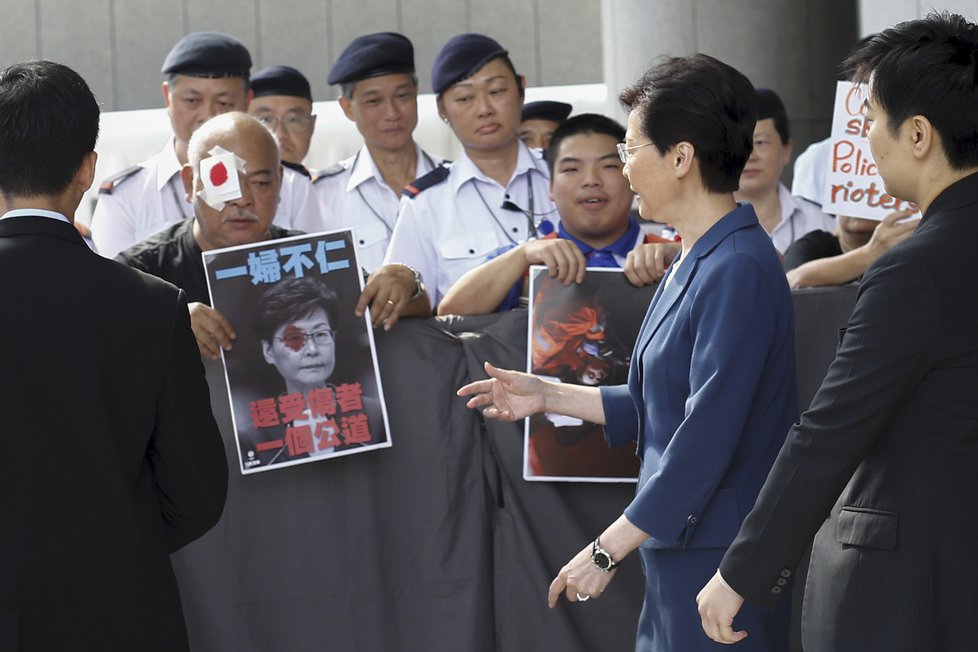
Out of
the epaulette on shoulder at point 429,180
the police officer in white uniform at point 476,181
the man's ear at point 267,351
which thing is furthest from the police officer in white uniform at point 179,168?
the man's ear at point 267,351

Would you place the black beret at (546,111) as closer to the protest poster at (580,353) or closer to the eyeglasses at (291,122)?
the eyeglasses at (291,122)

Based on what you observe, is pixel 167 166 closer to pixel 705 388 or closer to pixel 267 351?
pixel 267 351

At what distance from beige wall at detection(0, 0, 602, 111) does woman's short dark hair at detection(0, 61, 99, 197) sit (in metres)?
8.03

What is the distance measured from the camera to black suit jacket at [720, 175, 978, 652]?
2.25m

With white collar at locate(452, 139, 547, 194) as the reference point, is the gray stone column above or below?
above

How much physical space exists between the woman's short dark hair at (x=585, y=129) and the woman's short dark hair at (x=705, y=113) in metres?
1.21

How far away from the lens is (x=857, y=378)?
2.28 metres

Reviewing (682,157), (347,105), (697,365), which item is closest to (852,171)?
(682,157)

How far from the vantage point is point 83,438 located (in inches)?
95.5

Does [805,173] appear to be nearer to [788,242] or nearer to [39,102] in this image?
[788,242]

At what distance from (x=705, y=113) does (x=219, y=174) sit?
5.25 feet

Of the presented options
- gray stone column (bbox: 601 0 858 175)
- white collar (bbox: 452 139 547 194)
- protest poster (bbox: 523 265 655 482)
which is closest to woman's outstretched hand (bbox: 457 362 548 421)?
protest poster (bbox: 523 265 655 482)

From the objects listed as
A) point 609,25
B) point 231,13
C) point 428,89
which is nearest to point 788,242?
point 609,25

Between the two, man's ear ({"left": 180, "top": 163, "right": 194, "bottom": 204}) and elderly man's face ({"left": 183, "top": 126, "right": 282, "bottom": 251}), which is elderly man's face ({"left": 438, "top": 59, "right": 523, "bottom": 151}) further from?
man's ear ({"left": 180, "top": 163, "right": 194, "bottom": 204})
